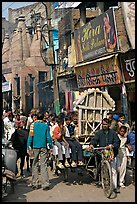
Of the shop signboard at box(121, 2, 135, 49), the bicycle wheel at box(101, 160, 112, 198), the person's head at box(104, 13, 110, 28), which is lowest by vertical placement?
the bicycle wheel at box(101, 160, 112, 198)

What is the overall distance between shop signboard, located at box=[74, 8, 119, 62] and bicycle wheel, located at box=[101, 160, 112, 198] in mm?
5438

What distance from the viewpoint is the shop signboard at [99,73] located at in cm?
1206

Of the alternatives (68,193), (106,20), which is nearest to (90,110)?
(68,193)

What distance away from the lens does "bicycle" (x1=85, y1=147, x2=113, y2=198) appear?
6.80 m

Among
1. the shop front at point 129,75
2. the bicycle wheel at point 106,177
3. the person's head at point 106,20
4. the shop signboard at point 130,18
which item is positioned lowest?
the bicycle wheel at point 106,177

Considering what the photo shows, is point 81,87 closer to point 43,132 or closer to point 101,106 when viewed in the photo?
point 101,106

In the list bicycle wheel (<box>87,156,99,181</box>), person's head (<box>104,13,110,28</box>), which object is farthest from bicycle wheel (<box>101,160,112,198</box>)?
person's head (<box>104,13,110,28</box>)

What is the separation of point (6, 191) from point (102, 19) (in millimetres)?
7756

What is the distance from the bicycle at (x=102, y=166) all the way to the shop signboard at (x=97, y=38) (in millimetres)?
4989

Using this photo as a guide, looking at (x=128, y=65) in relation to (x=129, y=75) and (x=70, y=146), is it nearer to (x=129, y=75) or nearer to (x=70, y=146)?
(x=129, y=75)

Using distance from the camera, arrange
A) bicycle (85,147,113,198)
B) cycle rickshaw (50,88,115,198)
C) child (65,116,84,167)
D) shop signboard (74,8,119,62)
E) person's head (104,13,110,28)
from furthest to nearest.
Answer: person's head (104,13,110,28), shop signboard (74,8,119,62), cycle rickshaw (50,88,115,198), child (65,116,84,167), bicycle (85,147,113,198)

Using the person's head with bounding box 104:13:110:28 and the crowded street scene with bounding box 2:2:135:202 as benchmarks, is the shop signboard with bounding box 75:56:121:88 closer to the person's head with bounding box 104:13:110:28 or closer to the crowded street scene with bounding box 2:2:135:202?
the crowded street scene with bounding box 2:2:135:202

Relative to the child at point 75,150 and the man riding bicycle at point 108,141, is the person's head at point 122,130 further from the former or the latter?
the child at point 75,150

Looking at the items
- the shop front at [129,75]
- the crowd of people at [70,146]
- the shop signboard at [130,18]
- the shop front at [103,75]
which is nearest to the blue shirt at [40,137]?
the crowd of people at [70,146]
